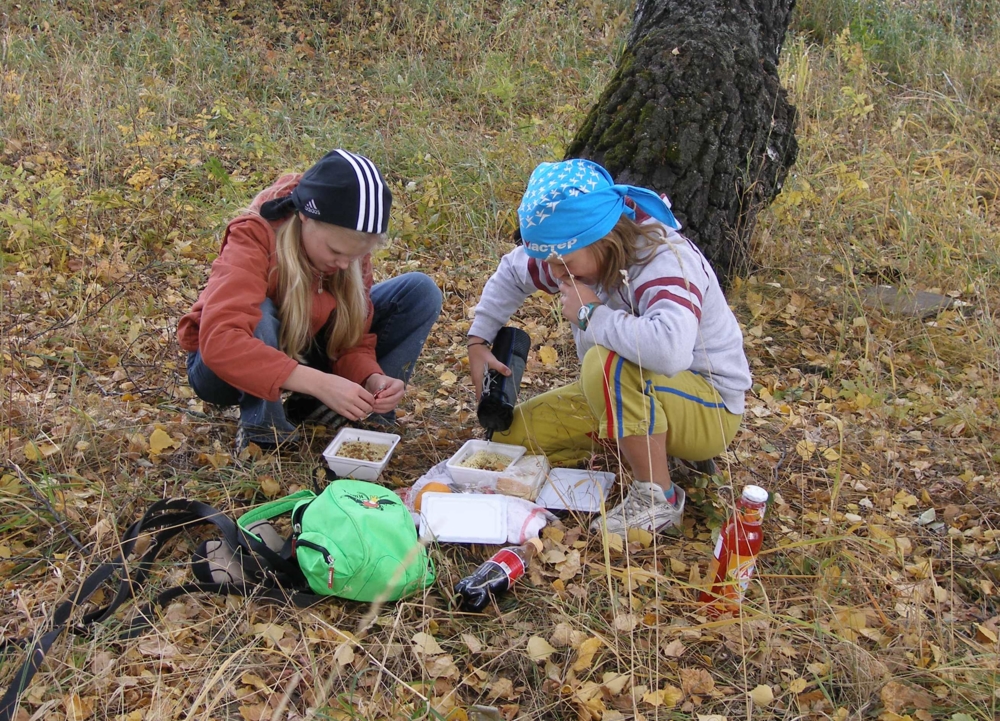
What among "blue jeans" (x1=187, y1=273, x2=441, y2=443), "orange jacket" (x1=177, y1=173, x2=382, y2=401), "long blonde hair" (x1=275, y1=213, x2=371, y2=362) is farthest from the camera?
"blue jeans" (x1=187, y1=273, x2=441, y2=443)

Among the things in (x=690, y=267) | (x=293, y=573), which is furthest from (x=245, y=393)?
(x=690, y=267)

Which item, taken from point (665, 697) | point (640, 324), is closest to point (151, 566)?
point (665, 697)

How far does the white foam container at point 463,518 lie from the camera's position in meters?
2.23

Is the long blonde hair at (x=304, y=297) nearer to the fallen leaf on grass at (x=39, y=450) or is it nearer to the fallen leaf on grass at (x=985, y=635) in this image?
the fallen leaf on grass at (x=39, y=450)

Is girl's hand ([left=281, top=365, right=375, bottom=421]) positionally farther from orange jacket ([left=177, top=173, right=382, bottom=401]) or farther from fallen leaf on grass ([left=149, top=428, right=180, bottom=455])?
fallen leaf on grass ([left=149, top=428, right=180, bottom=455])

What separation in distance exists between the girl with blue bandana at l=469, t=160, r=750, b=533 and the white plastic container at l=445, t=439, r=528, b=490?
1.19 ft

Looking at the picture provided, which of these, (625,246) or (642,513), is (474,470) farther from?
(625,246)

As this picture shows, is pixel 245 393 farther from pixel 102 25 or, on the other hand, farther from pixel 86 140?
pixel 102 25

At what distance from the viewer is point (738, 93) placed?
3.47 metres

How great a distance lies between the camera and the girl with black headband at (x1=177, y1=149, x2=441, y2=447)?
7.78 feet

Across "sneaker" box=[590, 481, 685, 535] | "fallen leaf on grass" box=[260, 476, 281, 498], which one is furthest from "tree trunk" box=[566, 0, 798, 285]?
"fallen leaf on grass" box=[260, 476, 281, 498]

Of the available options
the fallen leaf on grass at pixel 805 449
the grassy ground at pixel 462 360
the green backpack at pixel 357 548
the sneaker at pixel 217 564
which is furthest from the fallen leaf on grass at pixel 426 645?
the fallen leaf on grass at pixel 805 449

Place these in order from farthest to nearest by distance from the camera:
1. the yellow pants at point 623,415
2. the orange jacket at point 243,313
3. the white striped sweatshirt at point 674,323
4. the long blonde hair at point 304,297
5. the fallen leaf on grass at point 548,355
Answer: the fallen leaf on grass at point 548,355 < the long blonde hair at point 304,297 < the orange jacket at point 243,313 < the yellow pants at point 623,415 < the white striped sweatshirt at point 674,323

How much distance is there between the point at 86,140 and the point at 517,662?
4.38 metres
